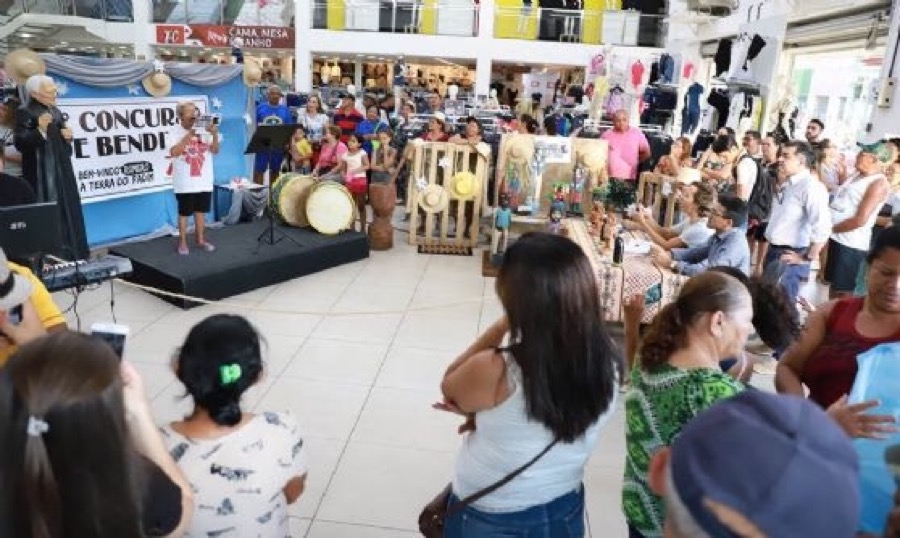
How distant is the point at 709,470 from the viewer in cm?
83

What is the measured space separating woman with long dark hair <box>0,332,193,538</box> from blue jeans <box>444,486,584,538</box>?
0.87m

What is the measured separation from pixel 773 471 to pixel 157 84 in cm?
775

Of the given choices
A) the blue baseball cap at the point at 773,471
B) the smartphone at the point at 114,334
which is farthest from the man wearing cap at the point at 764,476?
the smartphone at the point at 114,334

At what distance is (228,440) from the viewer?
1.66 metres

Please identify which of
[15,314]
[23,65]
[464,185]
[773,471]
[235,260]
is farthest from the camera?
[464,185]

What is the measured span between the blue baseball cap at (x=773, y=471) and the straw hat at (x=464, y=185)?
22.9 ft

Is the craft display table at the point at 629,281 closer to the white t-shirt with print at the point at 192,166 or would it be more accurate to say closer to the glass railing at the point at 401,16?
the white t-shirt with print at the point at 192,166

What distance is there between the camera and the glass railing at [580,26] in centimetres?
1819

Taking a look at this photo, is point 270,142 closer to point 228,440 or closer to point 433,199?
point 433,199

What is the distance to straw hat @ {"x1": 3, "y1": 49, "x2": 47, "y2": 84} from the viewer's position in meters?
5.79

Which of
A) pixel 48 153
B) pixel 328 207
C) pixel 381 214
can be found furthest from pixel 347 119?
pixel 48 153

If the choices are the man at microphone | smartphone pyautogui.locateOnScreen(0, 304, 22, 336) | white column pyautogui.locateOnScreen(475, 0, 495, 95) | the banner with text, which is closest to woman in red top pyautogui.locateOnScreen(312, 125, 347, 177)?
the banner with text

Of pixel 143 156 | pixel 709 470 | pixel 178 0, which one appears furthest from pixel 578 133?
pixel 178 0

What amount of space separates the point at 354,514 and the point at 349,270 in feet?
13.6
